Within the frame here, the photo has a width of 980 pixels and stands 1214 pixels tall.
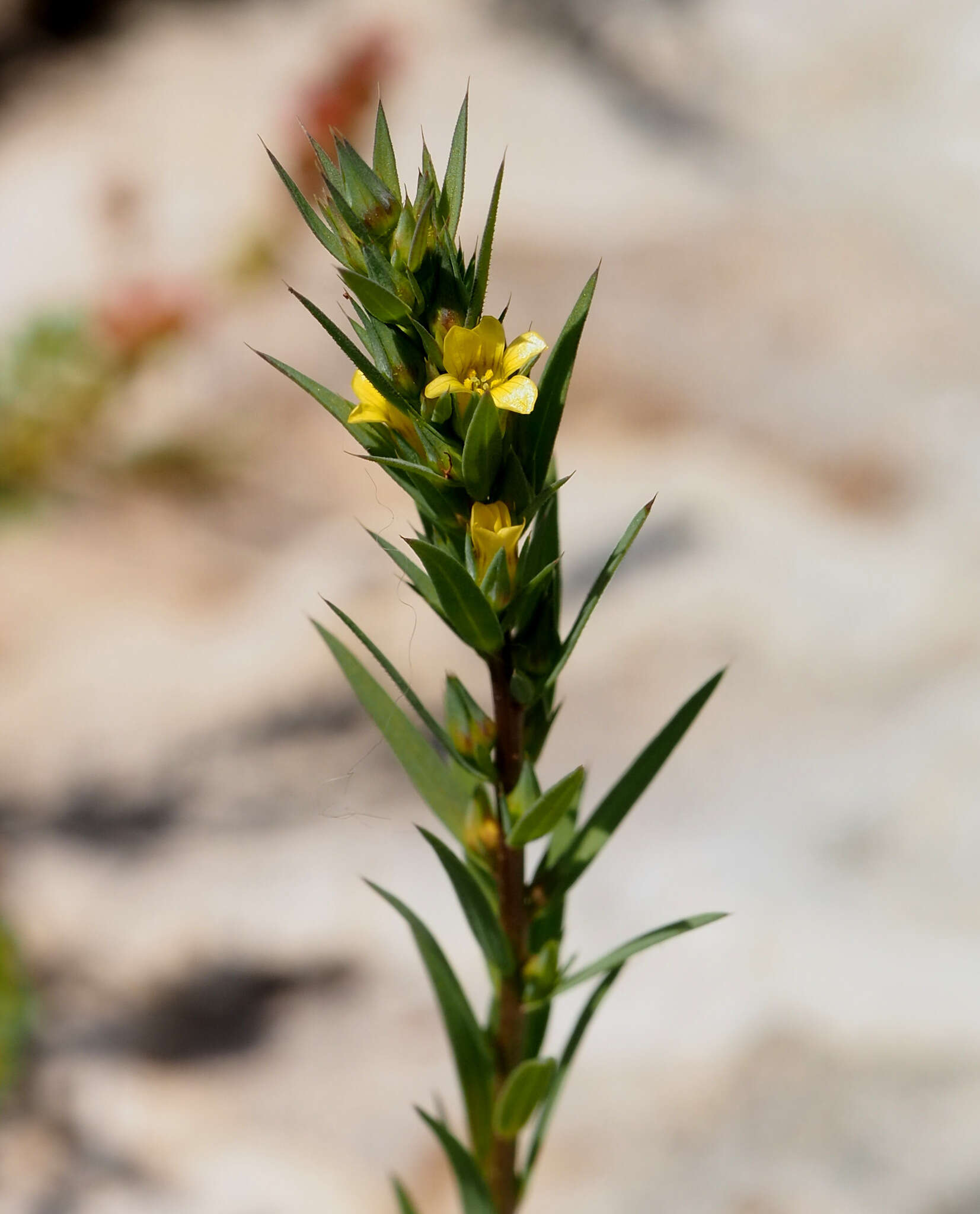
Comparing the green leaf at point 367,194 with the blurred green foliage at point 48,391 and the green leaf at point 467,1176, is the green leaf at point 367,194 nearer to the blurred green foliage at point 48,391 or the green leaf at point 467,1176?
the green leaf at point 467,1176

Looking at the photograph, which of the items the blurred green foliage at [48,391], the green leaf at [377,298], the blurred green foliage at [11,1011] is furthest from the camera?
the blurred green foliage at [48,391]

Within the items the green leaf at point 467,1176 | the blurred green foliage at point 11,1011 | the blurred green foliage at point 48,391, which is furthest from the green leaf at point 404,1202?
the blurred green foliage at point 48,391

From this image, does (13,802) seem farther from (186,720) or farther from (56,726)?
(186,720)

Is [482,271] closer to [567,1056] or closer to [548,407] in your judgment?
[548,407]

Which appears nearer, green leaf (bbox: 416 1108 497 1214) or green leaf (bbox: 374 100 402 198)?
green leaf (bbox: 374 100 402 198)

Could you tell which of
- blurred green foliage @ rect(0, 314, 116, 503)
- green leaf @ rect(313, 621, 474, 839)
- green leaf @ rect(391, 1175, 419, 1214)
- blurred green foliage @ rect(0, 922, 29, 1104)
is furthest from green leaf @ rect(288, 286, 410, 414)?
blurred green foliage @ rect(0, 314, 116, 503)

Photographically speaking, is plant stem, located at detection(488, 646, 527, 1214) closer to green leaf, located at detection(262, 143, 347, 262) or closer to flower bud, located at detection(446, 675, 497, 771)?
flower bud, located at detection(446, 675, 497, 771)

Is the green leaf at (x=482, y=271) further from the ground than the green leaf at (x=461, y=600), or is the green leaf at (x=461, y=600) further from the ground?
the green leaf at (x=482, y=271)
